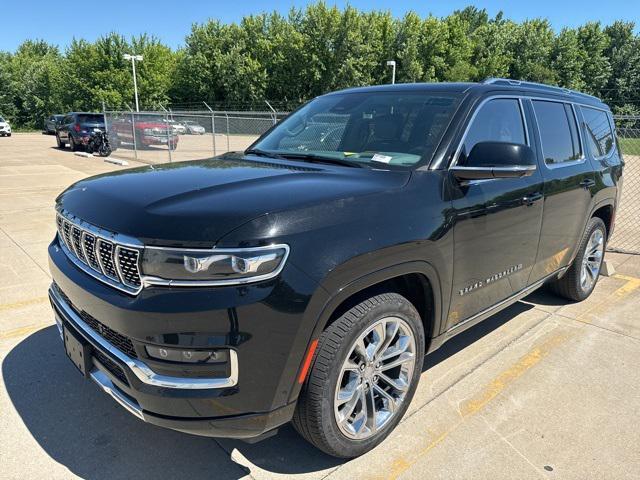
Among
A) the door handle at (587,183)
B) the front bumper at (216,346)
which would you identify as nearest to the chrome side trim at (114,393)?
the front bumper at (216,346)

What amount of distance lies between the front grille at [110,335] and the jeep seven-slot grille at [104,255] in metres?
0.22

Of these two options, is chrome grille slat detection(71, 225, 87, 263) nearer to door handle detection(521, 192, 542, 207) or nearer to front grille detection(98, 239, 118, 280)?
front grille detection(98, 239, 118, 280)

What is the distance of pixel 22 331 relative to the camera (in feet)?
12.8

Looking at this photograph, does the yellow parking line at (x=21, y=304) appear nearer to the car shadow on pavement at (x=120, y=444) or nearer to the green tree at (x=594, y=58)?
the car shadow on pavement at (x=120, y=444)

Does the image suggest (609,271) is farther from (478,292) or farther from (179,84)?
(179,84)

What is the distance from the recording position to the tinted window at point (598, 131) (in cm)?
444

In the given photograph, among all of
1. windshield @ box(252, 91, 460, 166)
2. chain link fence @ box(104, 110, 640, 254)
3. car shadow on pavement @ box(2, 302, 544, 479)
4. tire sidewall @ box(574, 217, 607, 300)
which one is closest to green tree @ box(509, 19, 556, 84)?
chain link fence @ box(104, 110, 640, 254)

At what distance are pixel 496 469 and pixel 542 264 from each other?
177 cm

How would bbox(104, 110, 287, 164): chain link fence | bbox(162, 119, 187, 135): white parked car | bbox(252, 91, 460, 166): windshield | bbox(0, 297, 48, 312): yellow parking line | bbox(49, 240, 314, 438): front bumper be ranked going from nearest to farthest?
1. bbox(49, 240, 314, 438): front bumper
2. bbox(252, 91, 460, 166): windshield
3. bbox(0, 297, 48, 312): yellow parking line
4. bbox(104, 110, 287, 164): chain link fence
5. bbox(162, 119, 187, 135): white parked car

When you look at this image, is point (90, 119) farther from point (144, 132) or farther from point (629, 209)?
point (629, 209)

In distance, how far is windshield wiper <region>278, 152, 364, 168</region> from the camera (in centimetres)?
291

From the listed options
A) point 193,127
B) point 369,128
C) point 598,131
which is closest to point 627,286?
point 598,131

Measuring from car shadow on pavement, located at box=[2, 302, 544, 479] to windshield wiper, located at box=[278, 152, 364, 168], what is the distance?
159cm

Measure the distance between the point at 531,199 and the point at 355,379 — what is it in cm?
184
